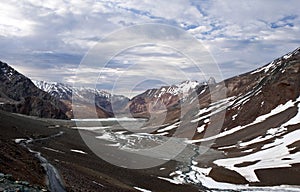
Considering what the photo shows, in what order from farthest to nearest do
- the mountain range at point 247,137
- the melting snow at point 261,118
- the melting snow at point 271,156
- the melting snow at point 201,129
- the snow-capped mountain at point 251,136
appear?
the melting snow at point 201,129 < the melting snow at point 261,118 < the melting snow at point 271,156 < the mountain range at point 247,137 < the snow-capped mountain at point 251,136

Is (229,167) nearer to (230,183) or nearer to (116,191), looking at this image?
(230,183)

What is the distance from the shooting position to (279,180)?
62.4m

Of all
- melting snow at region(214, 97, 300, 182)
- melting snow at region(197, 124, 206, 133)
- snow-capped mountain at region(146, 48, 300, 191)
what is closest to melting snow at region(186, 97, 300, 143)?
snow-capped mountain at region(146, 48, 300, 191)

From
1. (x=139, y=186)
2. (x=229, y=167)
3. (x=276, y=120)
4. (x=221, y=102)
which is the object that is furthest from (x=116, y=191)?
(x=221, y=102)

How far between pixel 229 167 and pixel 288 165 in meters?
12.4

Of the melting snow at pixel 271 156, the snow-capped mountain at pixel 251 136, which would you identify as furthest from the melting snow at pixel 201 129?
the melting snow at pixel 271 156

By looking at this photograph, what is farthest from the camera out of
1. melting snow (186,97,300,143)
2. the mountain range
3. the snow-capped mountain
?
melting snow (186,97,300,143)

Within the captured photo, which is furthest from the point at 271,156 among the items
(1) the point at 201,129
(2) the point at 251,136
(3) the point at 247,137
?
(1) the point at 201,129

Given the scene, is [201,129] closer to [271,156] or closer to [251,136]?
[251,136]

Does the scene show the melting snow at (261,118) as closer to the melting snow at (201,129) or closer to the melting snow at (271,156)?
the melting snow at (201,129)

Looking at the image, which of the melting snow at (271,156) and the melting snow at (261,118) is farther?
the melting snow at (261,118)

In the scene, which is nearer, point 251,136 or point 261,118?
point 251,136

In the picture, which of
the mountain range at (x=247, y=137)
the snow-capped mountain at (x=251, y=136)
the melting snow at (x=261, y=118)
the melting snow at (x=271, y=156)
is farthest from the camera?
the melting snow at (x=261, y=118)

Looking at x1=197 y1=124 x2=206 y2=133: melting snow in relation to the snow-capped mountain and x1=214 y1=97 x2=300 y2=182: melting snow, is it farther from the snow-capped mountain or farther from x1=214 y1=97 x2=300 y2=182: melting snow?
x1=214 y1=97 x2=300 y2=182: melting snow
